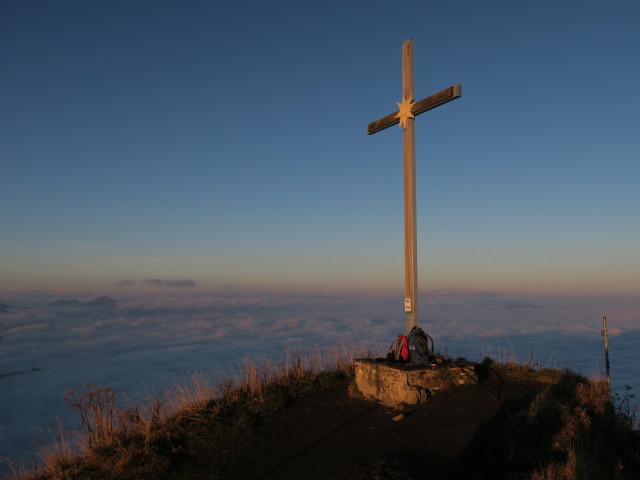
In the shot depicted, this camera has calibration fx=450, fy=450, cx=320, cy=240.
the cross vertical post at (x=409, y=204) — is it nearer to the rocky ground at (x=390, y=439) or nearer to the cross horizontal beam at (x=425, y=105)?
the cross horizontal beam at (x=425, y=105)

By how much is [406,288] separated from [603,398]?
14.5 ft

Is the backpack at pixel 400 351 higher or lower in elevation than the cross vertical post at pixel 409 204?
lower

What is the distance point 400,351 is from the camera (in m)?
9.97

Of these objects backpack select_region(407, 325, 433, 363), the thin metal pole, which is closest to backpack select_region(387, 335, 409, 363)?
backpack select_region(407, 325, 433, 363)

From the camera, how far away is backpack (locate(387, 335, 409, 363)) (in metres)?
9.91

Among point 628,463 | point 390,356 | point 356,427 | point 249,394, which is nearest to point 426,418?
point 356,427

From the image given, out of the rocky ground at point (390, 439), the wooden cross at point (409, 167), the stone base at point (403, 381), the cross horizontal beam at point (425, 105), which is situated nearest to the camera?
the rocky ground at point (390, 439)

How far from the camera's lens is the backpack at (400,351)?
9906 mm

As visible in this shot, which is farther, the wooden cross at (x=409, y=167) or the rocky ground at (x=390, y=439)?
the wooden cross at (x=409, y=167)

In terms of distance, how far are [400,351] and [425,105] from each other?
5.70 meters

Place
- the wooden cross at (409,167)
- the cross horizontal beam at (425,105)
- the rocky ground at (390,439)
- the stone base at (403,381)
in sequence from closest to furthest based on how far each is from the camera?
the rocky ground at (390,439) → the stone base at (403,381) → the cross horizontal beam at (425,105) → the wooden cross at (409,167)

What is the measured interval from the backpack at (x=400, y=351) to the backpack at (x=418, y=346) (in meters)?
0.10

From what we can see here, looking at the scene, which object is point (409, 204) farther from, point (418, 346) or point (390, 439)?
point (390, 439)


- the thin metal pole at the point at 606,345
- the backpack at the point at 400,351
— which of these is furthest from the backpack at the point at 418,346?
the thin metal pole at the point at 606,345
